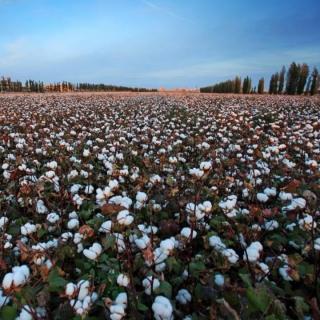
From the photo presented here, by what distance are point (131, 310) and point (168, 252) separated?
1.30 ft

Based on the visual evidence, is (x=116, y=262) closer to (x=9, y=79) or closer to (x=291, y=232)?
(x=291, y=232)

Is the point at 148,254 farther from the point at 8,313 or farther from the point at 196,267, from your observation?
the point at 8,313

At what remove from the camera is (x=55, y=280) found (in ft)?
6.04

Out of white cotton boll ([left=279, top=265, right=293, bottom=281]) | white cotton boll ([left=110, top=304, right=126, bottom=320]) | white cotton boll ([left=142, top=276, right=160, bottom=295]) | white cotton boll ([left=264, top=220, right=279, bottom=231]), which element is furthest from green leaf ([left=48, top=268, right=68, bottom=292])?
white cotton boll ([left=264, top=220, right=279, bottom=231])

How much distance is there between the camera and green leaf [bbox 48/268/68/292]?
5.95ft

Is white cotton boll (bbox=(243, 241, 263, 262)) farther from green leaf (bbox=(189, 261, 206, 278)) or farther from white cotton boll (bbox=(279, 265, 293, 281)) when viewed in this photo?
green leaf (bbox=(189, 261, 206, 278))

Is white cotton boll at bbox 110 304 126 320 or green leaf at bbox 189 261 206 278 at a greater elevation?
white cotton boll at bbox 110 304 126 320

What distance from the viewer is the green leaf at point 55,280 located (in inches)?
71.4

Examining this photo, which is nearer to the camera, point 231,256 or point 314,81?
point 231,256

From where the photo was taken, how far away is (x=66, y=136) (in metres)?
8.19

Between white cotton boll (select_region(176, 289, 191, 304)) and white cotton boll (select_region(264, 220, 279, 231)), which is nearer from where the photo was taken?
white cotton boll (select_region(176, 289, 191, 304))

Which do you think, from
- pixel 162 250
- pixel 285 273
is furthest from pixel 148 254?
pixel 285 273

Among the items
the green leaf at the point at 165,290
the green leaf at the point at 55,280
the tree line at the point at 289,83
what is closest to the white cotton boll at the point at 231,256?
the green leaf at the point at 165,290

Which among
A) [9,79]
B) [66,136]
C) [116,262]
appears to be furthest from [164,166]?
[9,79]
